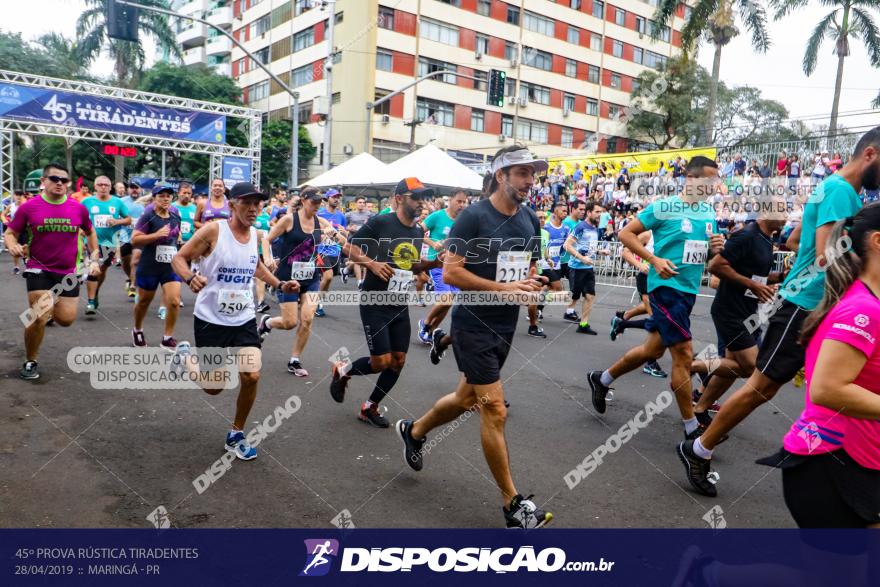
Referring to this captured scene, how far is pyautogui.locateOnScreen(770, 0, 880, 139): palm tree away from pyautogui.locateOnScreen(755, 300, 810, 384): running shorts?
26230 mm

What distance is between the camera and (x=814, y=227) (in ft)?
12.6

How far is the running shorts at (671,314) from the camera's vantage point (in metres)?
4.97

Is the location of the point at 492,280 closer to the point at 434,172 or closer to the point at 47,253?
the point at 47,253

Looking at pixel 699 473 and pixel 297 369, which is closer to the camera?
pixel 699 473

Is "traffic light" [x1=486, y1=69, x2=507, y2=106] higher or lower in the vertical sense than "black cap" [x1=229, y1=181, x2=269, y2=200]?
higher

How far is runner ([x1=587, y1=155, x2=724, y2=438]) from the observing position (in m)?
4.96

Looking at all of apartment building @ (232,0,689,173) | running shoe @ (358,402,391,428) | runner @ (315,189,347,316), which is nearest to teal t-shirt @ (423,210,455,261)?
runner @ (315,189,347,316)

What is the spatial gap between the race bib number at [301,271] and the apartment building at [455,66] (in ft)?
102

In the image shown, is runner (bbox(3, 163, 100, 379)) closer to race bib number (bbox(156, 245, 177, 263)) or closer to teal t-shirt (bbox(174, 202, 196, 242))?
race bib number (bbox(156, 245, 177, 263))

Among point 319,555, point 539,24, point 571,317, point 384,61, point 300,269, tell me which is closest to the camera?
point 319,555

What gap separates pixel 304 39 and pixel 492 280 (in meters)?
47.0

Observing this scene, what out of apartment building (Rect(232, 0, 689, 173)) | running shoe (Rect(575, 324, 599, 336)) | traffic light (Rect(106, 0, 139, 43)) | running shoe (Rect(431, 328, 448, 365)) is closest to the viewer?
running shoe (Rect(431, 328, 448, 365))

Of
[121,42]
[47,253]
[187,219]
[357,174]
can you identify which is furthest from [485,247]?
[121,42]

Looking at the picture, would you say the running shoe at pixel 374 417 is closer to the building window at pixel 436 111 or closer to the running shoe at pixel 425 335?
the running shoe at pixel 425 335
